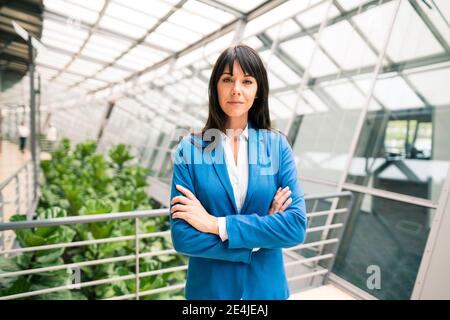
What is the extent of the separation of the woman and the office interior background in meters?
0.38

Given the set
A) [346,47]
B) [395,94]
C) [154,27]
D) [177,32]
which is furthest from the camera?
[177,32]

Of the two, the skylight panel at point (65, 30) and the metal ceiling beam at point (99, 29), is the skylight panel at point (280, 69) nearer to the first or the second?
the metal ceiling beam at point (99, 29)

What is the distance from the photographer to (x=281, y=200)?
3.31 feet

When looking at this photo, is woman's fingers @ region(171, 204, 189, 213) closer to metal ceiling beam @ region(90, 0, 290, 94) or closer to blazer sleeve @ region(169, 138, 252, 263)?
blazer sleeve @ region(169, 138, 252, 263)

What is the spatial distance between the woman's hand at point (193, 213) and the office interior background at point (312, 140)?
74 cm

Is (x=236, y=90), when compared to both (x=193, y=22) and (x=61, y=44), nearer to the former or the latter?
(x=193, y=22)

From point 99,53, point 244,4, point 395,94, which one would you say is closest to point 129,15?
point 244,4

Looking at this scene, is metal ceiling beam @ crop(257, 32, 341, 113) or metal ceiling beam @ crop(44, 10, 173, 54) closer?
metal ceiling beam @ crop(257, 32, 341, 113)

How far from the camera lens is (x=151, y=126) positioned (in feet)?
29.2

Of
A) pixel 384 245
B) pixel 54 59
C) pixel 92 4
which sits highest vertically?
pixel 54 59

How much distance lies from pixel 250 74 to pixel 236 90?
80 mm

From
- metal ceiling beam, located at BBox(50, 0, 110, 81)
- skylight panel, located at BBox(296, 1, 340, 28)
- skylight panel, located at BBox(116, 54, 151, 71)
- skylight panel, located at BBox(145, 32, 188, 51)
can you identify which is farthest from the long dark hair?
skylight panel, located at BBox(116, 54, 151, 71)

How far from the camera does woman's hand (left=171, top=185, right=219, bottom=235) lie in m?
0.92

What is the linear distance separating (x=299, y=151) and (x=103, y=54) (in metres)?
5.58
